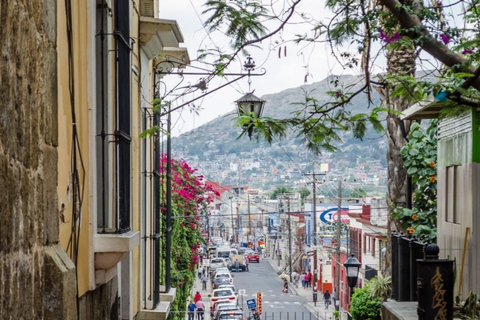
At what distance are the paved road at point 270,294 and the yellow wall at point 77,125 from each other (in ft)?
103

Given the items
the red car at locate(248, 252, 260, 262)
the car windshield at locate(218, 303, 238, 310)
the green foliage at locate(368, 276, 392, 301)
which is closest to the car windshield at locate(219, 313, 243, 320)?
the car windshield at locate(218, 303, 238, 310)

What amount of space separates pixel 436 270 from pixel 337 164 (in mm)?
151065

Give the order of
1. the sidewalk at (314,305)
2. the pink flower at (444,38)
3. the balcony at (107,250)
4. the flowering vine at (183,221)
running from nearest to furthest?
the balcony at (107,250)
the pink flower at (444,38)
the flowering vine at (183,221)
the sidewalk at (314,305)

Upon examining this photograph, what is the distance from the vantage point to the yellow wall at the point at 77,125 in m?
5.06

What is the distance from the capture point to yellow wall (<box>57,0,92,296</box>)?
5.06 metres

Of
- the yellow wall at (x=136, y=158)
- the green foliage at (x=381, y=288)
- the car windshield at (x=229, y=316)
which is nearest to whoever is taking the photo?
the yellow wall at (x=136, y=158)

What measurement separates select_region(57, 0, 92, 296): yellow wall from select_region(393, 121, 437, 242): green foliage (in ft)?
28.9

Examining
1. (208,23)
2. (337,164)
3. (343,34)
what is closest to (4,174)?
(208,23)

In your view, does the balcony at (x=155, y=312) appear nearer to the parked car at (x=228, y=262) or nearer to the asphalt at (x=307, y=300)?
the asphalt at (x=307, y=300)

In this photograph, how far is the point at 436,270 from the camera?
877 cm

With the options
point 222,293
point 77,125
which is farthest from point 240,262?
point 77,125

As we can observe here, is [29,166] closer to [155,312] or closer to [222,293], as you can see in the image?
[155,312]

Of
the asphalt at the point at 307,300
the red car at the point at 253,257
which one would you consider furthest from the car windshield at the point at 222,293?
the red car at the point at 253,257

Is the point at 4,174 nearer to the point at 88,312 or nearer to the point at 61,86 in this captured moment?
the point at 61,86
